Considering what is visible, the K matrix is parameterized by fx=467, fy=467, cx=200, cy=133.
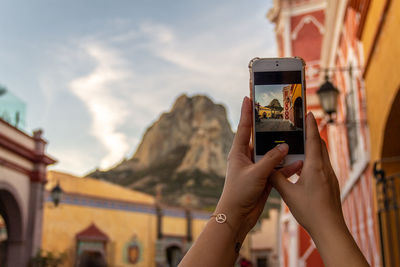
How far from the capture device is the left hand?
3.59ft

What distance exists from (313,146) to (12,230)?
11.4m

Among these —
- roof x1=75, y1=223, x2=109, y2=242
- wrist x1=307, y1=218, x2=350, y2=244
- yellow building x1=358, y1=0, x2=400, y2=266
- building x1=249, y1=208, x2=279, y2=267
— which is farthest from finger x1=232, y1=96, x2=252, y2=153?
building x1=249, y1=208, x2=279, y2=267

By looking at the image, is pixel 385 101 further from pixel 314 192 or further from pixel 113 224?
pixel 113 224

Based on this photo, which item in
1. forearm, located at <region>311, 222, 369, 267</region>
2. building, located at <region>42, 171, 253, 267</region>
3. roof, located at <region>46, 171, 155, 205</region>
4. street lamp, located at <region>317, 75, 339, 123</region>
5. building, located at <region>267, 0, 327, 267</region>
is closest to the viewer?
forearm, located at <region>311, 222, 369, 267</region>

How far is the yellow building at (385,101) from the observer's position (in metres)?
3.73

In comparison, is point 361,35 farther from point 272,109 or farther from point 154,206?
point 154,206

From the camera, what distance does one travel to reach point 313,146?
114 centimetres

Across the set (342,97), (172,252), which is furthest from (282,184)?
(172,252)

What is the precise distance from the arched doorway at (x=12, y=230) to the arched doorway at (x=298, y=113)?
1061 cm

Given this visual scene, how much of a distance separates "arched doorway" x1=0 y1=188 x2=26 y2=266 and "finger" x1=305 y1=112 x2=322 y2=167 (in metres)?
10.8

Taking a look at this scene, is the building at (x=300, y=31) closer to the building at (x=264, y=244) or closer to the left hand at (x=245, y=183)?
the building at (x=264, y=244)

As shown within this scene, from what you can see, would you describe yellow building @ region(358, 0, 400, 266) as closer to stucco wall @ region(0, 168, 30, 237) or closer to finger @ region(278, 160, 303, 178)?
finger @ region(278, 160, 303, 178)

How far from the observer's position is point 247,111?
A: 125 cm

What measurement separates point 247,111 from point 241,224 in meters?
0.31
